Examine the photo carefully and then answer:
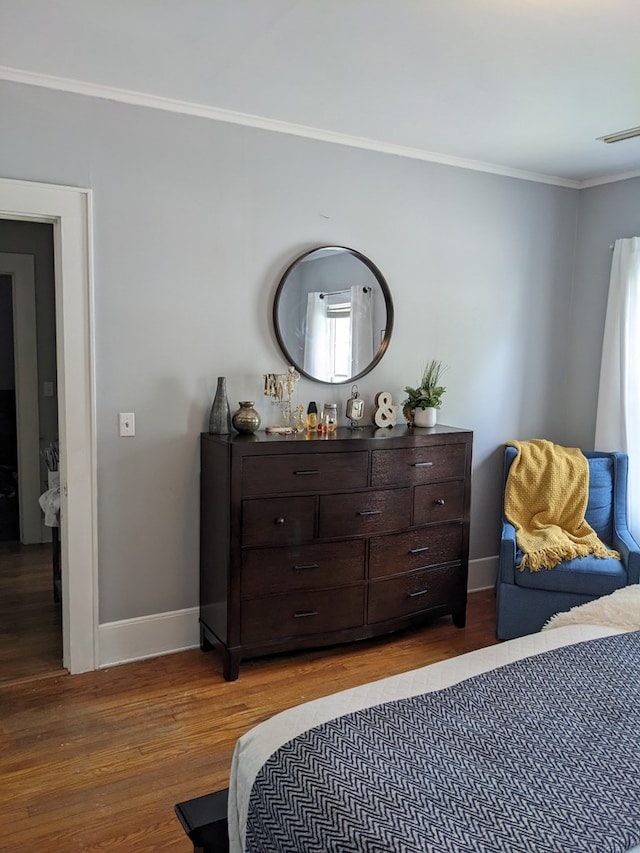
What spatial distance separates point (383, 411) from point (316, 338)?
52cm

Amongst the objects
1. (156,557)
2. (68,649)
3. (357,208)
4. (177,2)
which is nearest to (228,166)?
(357,208)

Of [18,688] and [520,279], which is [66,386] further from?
[520,279]

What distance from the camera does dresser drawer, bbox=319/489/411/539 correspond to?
321 centimetres

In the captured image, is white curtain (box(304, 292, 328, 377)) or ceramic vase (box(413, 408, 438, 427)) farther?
ceramic vase (box(413, 408, 438, 427))

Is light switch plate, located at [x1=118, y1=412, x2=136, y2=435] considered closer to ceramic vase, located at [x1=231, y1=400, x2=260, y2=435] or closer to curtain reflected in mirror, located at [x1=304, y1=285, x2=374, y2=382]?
ceramic vase, located at [x1=231, y1=400, x2=260, y2=435]

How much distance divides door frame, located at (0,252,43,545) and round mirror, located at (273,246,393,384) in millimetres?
2537

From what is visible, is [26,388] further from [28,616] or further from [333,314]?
[333,314]

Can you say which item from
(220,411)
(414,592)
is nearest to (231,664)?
(414,592)

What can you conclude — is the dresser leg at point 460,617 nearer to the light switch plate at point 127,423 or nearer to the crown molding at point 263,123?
the light switch plate at point 127,423

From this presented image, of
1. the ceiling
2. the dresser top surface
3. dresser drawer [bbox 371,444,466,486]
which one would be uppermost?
the ceiling

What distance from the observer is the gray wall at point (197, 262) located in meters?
3.01

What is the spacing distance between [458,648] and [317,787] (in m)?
2.25

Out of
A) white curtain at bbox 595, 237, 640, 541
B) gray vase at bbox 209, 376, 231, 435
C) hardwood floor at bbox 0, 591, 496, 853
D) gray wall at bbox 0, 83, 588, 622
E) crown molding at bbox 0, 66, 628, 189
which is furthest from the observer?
white curtain at bbox 595, 237, 640, 541

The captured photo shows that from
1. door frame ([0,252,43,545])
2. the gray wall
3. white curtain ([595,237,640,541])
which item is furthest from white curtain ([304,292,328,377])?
door frame ([0,252,43,545])
